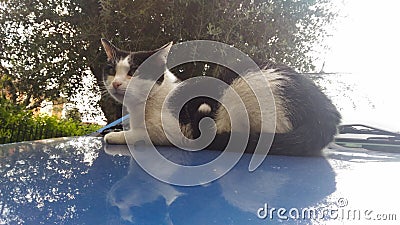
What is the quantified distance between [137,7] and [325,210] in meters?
1.67

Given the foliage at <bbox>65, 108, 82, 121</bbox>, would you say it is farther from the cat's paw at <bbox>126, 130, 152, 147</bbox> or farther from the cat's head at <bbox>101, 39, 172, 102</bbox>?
the cat's paw at <bbox>126, 130, 152, 147</bbox>

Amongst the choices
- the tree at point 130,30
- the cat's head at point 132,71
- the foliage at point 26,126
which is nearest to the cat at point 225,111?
the cat's head at point 132,71

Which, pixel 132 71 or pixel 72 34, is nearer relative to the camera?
pixel 132 71

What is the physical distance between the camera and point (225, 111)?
1137mm

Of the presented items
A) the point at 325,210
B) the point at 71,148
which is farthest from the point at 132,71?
the point at 325,210

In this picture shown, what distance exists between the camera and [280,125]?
1.06 meters

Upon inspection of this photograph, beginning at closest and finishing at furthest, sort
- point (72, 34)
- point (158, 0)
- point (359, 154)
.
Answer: point (359, 154) → point (158, 0) → point (72, 34)

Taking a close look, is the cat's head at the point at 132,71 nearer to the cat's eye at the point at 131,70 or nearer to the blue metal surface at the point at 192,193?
the cat's eye at the point at 131,70

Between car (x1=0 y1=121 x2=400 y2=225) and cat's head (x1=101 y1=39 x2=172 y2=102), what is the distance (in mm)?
253

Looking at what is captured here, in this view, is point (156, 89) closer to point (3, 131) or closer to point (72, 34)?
point (72, 34)

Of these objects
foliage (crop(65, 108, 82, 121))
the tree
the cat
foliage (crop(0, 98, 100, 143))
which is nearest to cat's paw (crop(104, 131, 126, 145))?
the cat

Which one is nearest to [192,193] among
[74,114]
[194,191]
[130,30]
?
[194,191]

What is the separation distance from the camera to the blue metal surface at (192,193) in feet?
1.69

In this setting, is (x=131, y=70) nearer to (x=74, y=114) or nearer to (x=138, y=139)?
(x=138, y=139)
